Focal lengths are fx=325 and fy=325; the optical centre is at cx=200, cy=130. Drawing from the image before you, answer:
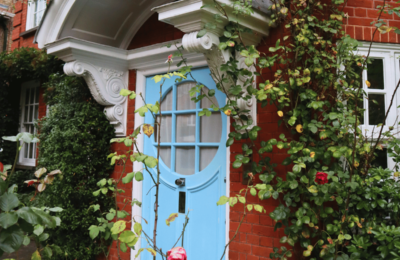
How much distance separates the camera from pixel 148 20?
3.86 m

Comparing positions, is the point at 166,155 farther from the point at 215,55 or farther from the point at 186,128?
the point at 215,55

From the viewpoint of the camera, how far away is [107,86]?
3783 millimetres

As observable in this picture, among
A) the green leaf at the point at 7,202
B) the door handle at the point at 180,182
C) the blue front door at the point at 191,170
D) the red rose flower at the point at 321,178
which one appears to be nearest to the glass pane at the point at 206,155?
the blue front door at the point at 191,170

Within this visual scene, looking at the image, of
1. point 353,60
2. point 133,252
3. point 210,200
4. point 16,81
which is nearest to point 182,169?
point 210,200

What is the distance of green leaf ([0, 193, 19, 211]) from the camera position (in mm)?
1306

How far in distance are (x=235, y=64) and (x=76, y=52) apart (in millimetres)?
1884

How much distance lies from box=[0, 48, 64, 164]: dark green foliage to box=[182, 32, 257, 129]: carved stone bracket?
340 cm

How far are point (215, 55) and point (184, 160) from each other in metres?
1.32

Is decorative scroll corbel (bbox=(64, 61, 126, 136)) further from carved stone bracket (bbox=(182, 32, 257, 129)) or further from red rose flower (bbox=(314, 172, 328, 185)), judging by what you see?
red rose flower (bbox=(314, 172, 328, 185))

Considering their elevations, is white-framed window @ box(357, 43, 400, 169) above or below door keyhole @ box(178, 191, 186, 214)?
above

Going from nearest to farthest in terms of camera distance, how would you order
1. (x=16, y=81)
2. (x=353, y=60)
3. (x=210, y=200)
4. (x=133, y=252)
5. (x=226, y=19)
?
(x=226, y=19) → (x=353, y=60) → (x=210, y=200) → (x=133, y=252) → (x=16, y=81)

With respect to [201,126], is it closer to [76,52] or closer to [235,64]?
[235,64]

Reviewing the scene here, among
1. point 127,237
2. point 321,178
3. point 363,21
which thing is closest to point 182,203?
point 321,178

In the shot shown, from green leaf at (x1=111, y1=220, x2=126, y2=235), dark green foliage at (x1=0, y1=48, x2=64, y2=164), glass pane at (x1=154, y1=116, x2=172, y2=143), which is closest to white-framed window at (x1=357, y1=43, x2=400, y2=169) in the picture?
glass pane at (x1=154, y1=116, x2=172, y2=143)
